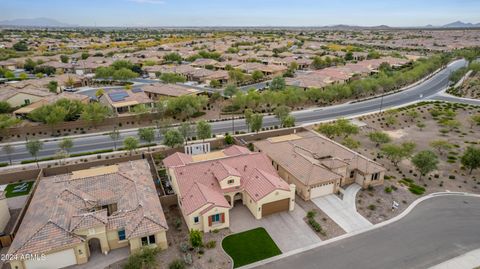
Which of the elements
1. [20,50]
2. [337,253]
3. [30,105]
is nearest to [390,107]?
[337,253]

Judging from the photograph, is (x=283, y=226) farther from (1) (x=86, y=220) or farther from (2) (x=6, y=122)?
(2) (x=6, y=122)

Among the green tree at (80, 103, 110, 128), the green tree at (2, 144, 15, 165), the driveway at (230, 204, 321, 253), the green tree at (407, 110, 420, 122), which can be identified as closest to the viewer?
the driveway at (230, 204, 321, 253)

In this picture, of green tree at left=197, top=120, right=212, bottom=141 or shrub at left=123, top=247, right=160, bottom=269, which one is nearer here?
shrub at left=123, top=247, right=160, bottom=269

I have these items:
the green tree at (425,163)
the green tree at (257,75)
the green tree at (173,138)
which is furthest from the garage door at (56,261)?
the green tree at (257,75)

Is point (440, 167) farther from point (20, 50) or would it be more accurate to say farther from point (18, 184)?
point (20, 50)

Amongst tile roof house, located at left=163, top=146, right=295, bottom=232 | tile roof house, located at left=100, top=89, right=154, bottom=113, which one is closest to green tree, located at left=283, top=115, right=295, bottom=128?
tile roof house, located at left=163, top=146, right=295, bottom=232

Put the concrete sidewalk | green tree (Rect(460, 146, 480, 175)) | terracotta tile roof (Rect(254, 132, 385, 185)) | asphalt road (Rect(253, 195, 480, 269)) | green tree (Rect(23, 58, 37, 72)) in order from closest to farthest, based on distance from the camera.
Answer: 1. the concrete sidewalk
2. asphalt road (Rect(253, 195, 480, 269))
3. terracotta tile roof (Rect(254, 132, 385, 185))
4. green tree (Rect(460, 146, 480, 175))
5. green tree (Rect(23, 58, 37, 72))

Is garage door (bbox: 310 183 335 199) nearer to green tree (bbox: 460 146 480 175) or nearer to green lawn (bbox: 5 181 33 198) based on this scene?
green tree (bbox: 460 146 480 175)
